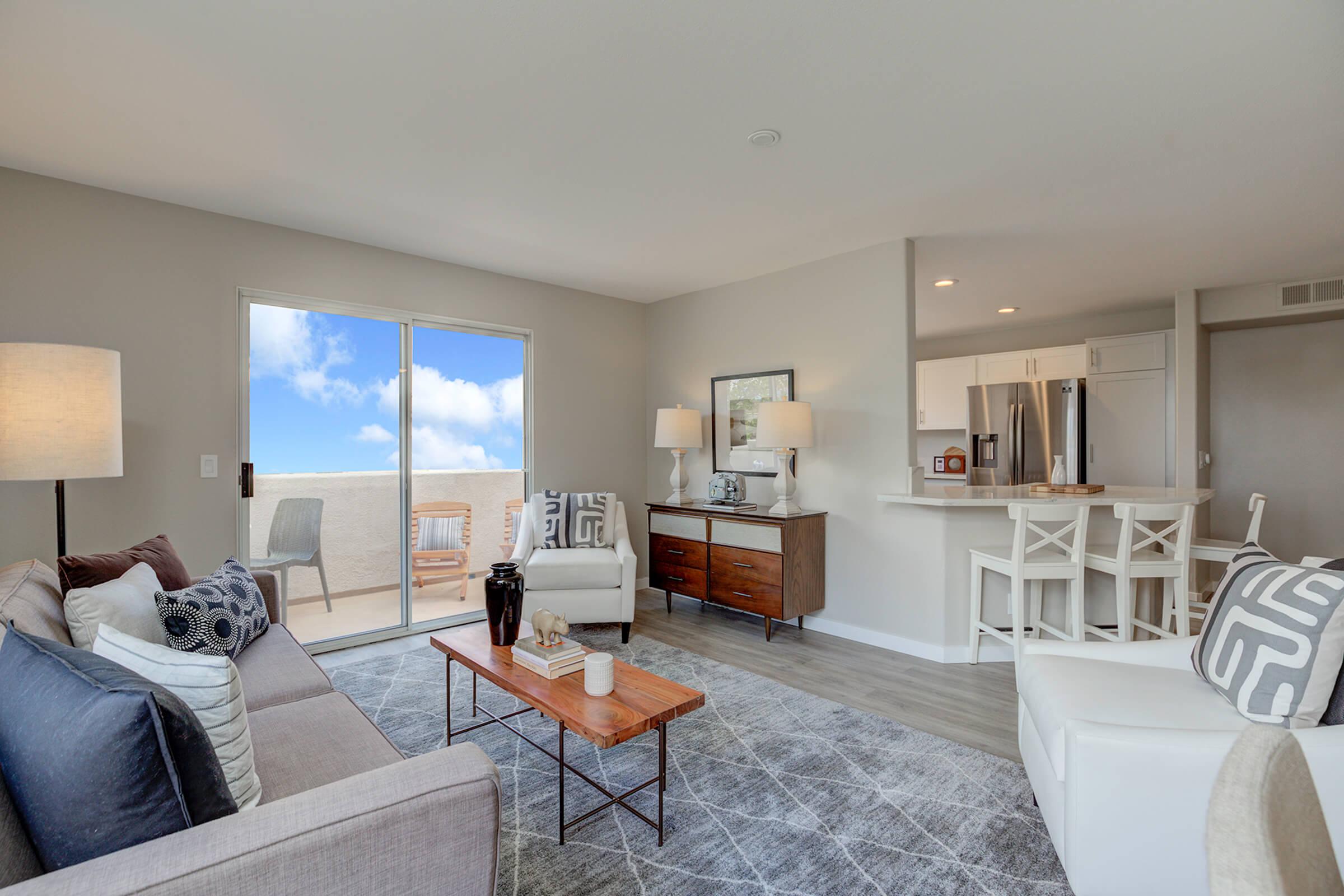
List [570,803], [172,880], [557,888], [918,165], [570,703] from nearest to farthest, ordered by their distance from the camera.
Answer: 1. [172,880]
2. [557,888]
3. [570,703]
4. [570,803]
5. [918,165]

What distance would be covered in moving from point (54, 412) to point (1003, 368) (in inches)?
270

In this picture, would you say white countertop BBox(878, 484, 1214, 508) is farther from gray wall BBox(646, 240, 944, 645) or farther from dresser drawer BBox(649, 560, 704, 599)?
dresser drawer BBox(649, 560, 704, 599)

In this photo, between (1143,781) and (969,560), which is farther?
(969,560)

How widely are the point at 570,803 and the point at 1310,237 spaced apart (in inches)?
198

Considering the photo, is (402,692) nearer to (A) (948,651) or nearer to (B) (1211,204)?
(A) (948,651)

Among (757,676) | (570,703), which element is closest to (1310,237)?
(757,676)

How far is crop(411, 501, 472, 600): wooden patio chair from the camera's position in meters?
4.11

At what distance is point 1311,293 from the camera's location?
Result: 4441 mm

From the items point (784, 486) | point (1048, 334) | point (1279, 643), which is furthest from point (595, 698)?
point (1048, 334)

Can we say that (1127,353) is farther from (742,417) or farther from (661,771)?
(661,771)

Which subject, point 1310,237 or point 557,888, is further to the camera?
point 1310,237

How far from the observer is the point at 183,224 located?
3.23 m

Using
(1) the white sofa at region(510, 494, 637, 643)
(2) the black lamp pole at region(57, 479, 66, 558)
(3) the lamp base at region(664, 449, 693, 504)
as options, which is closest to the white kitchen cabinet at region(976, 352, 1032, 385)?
(3) the lamp base at region(664, 449, 693, 504)

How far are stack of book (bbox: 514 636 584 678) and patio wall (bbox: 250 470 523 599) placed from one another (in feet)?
6.77
